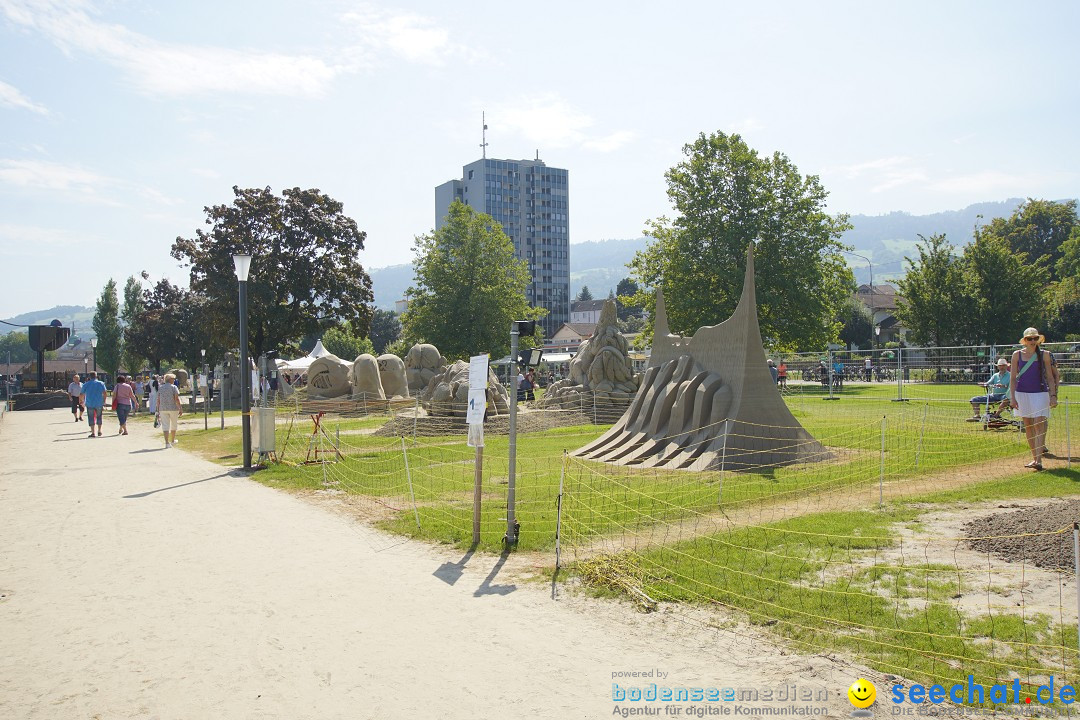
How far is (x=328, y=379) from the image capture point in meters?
38.6

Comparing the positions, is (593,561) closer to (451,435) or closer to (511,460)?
(511,460)

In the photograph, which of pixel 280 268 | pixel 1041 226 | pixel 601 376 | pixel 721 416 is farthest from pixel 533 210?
pixel 721 416

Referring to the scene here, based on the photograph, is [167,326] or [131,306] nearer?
[167,326]

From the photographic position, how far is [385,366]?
37.5 meters

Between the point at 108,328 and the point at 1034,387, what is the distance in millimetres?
78156

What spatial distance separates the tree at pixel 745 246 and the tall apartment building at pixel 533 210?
98.9 metres

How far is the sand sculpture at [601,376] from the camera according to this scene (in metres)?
26.8

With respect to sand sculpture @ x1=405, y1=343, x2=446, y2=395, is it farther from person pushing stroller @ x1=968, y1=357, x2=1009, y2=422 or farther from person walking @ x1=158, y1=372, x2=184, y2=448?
person pushing stroller @ x1=968, y1=357, x2=1009, y2=422

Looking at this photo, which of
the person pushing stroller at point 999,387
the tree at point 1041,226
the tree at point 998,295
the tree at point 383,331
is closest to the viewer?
the person pushing stroller at point 999,387

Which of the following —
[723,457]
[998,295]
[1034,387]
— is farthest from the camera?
[998,295]

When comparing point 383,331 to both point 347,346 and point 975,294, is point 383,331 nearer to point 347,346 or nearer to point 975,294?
point 347,346

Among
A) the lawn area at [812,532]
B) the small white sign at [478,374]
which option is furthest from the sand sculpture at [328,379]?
the small white sign at [478,374]

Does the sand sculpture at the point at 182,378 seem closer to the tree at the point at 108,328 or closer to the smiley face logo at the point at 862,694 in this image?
the tree at the point at 108,328

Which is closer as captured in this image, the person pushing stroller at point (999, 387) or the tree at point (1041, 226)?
the person pushing stroller at point (999, 387)
